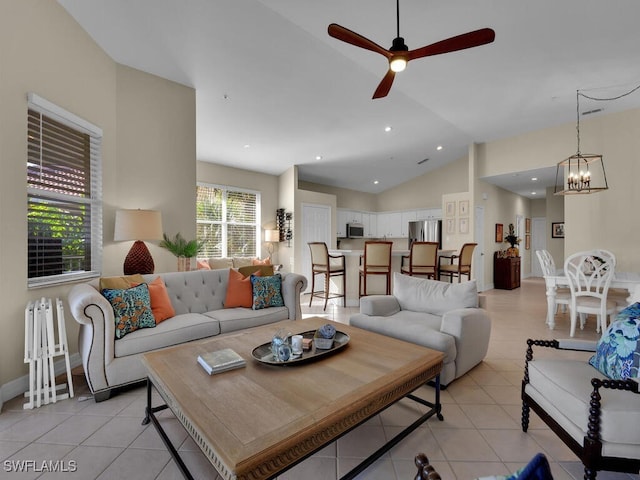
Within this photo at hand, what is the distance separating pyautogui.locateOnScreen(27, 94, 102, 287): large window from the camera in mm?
2602

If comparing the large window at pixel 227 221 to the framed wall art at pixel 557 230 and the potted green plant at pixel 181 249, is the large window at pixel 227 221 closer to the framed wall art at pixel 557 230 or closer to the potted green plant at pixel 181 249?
the potted green plant at pixel 181 249

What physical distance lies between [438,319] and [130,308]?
8.78 feet

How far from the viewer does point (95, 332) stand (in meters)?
2.21

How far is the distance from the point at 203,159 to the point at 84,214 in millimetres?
3239

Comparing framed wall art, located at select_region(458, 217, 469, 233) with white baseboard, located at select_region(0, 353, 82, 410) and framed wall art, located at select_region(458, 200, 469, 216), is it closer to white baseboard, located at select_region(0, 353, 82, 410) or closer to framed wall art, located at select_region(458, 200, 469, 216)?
framed wall art, located at select_region(458, 200, 469, 216)

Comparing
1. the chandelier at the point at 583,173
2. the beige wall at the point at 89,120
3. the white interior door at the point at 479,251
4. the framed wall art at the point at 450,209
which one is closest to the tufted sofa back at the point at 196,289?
the beige wall at the point at 89,120

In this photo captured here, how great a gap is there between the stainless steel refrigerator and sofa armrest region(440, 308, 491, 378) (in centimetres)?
523

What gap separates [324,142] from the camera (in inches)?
237

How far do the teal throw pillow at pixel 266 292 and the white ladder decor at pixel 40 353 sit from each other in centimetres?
163

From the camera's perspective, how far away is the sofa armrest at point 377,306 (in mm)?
2984

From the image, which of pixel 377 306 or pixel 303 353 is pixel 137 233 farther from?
pixel 377 306

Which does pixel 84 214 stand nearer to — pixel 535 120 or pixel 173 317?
pixel 173 317

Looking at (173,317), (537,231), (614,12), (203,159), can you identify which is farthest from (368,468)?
(537,231)

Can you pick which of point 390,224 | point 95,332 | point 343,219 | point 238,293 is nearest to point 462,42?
point 238,293
